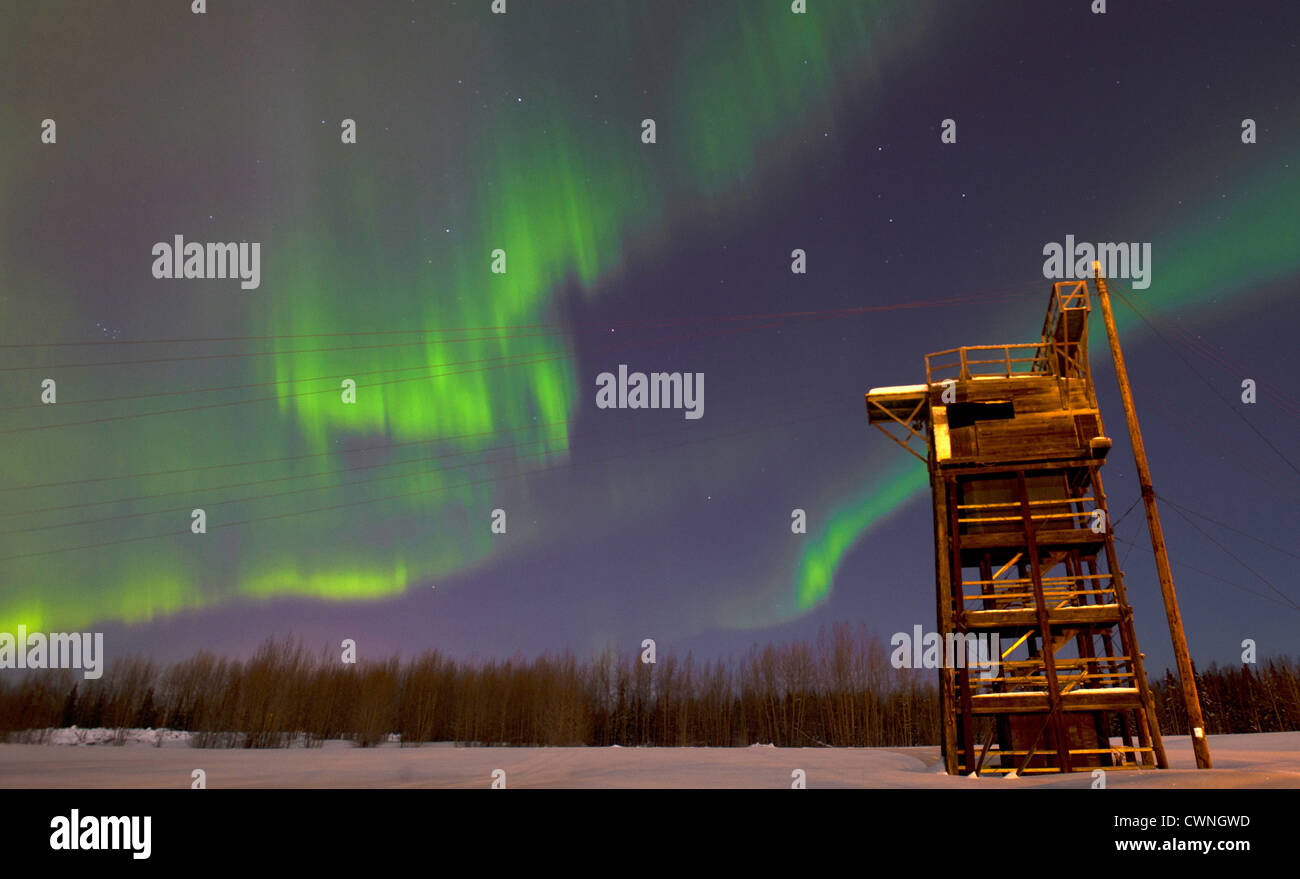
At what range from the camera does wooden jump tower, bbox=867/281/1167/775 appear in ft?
74.4

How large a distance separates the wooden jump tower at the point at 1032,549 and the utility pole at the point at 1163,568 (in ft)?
3.61

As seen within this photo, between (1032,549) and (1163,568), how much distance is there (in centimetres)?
340

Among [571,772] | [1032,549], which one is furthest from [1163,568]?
[571,772]

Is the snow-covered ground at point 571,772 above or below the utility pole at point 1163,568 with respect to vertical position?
below

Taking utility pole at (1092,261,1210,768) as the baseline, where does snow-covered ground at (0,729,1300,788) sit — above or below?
below

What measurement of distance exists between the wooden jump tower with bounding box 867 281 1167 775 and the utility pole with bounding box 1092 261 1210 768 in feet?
3.61

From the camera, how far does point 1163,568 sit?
21719 millimetres

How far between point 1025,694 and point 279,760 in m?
27.8

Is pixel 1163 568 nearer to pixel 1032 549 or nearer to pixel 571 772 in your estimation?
pixel 1032 549

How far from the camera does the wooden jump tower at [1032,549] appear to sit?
893 inches

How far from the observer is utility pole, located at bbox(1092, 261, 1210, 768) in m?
20.5
